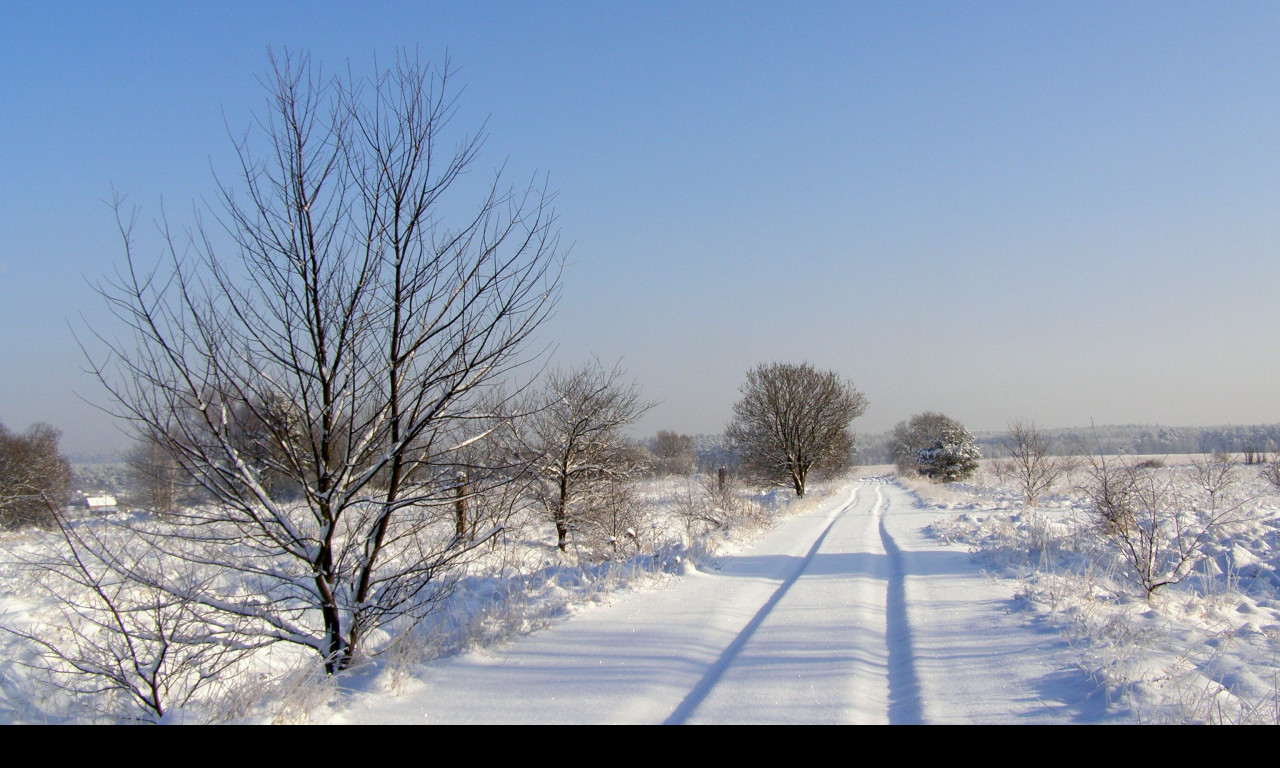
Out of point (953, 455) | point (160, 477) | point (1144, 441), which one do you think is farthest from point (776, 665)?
point (1144, 441)

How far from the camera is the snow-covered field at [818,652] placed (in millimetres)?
3912

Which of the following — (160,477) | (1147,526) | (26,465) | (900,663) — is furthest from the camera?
(26,465)

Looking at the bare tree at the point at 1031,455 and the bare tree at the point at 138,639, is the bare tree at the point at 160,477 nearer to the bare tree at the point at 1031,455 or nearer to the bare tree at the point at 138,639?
the bare tree at the point at 138,639

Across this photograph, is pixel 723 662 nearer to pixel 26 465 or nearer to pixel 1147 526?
pixel 1147 526

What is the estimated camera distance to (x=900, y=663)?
16.4 ft

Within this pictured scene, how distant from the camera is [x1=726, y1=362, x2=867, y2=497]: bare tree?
37.1 meters

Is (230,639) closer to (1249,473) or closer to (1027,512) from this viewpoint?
(1027,512)

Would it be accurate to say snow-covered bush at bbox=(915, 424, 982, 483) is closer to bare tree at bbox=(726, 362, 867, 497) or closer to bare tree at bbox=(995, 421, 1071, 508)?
bare tree at bbox=(726, 362, 867, 497)

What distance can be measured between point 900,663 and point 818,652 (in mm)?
632

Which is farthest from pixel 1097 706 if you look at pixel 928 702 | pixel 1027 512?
pixel 1027 512

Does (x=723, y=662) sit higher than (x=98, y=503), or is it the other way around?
(x=98, y=503)

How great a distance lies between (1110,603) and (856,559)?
4.02 meters
